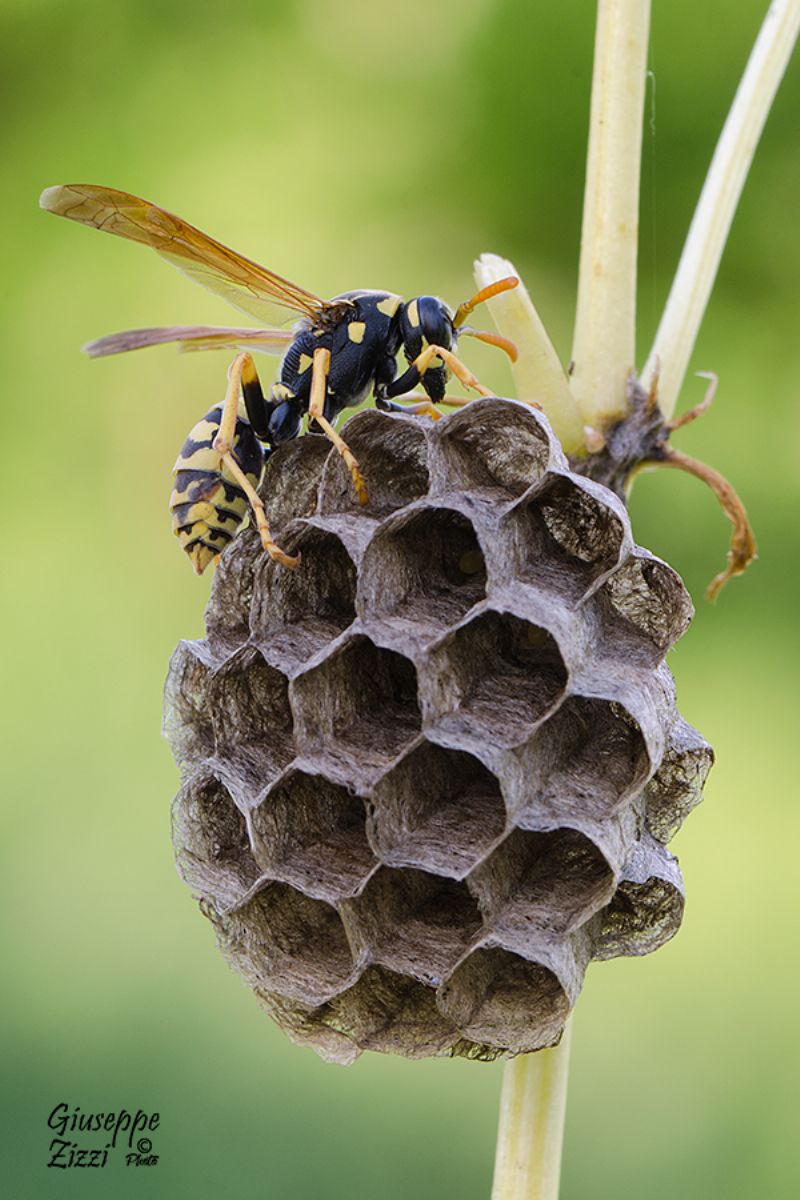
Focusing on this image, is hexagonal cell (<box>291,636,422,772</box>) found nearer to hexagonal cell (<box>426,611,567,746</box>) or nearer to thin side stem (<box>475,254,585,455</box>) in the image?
hexagonal cell (<box>426,611,567,746</box>)

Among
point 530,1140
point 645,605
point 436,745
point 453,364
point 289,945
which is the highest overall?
point 453,364

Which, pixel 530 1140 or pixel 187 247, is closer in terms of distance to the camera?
pixel 530 1140

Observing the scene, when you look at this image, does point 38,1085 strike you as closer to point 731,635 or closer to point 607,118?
point 731,635

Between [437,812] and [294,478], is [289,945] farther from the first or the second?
[294,478]

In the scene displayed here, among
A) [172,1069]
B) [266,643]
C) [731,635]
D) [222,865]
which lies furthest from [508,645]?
[172,1069]

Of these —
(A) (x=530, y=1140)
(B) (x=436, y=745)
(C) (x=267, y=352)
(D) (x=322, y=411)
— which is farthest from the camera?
(C) (x=267, y=352)

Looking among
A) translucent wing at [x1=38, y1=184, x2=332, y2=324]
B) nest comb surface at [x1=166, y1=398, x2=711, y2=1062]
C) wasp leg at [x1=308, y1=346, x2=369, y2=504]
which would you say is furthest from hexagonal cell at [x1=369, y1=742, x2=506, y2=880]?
translucent wing at [x1=38, y1=184, x2=332, y2=324]

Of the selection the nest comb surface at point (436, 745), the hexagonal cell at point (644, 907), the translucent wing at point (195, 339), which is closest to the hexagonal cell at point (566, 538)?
the nest comb surface at point (436, 745)

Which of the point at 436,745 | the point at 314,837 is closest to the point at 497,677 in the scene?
the point at 436,745
